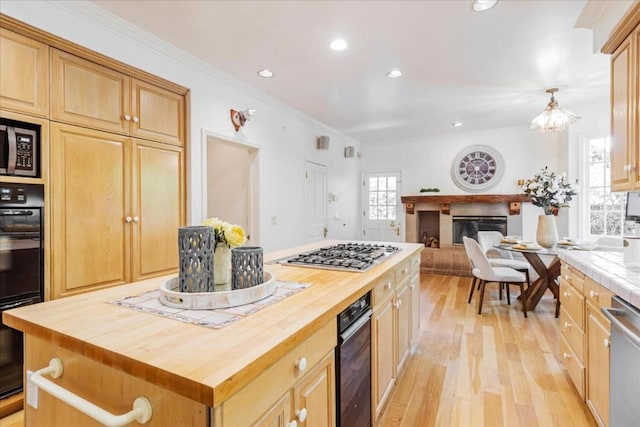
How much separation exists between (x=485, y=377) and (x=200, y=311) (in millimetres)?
2207

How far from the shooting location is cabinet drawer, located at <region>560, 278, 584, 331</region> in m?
1.91

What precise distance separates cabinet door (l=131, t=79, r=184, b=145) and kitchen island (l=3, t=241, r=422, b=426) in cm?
174

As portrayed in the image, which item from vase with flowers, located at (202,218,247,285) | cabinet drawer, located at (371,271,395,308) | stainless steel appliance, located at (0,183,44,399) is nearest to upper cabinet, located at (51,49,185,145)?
stainless steel appliance, located at (0,183,44,399)

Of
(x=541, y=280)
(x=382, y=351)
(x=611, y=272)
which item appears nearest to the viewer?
(x=611, y=272)

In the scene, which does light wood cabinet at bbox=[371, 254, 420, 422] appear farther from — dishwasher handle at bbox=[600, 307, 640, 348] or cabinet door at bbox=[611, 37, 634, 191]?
cabinet door at bbox=[611, 37, 634, 191]

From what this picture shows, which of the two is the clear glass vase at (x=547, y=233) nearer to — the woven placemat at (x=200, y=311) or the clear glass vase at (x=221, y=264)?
the woven placemat at (x=200, y=311)

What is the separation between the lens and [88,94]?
2207 mm

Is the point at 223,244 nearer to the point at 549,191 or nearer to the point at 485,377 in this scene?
the point at 485,377

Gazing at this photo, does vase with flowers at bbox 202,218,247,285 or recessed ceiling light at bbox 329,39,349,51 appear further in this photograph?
recessed ceiling light at bbox 329,39,349,51

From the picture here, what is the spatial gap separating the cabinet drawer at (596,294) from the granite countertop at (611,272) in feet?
0.11

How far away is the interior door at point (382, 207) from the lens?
6.50m

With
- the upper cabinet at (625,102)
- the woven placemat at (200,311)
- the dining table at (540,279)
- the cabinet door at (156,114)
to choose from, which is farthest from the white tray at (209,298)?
the dining table at (540,279)

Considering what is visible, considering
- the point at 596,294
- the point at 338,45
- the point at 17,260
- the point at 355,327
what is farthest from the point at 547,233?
the point at 17,260

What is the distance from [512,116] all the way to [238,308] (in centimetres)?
525
